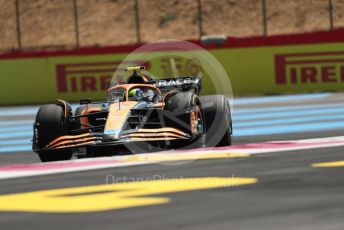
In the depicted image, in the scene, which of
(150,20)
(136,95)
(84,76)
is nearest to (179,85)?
(136,95)

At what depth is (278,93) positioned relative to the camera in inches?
984

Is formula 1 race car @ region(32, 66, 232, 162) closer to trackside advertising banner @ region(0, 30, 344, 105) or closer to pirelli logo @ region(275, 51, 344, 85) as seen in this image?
pirelli logo @ region(275, 51, 344, 85)

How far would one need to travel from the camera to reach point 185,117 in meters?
10.3

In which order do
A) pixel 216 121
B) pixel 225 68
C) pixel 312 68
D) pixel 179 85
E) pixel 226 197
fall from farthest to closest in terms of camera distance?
pixel 225 68, pixel 312 68, pixel 179 85, pixel 216 121, pixel 226 197

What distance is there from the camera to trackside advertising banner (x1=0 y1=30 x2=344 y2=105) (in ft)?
80.8

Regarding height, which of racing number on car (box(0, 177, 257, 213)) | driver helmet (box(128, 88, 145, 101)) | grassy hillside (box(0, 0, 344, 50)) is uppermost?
grassy hillside (box(0, 0, 344, 50))

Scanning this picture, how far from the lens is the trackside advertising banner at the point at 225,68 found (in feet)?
80.8

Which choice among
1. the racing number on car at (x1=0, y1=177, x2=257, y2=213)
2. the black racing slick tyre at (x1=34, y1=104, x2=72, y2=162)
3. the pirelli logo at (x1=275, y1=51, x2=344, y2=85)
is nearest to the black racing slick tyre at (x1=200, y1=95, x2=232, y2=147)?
the black racing slick tyre at (x1=34, y1=104, x2=72, y2=162)

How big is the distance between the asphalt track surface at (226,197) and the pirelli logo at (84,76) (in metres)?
17.4

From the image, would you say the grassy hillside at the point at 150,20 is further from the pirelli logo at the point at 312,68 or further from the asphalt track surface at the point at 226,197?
the asphalt track surface at the point at 226,197

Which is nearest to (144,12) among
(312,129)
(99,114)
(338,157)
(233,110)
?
(233,110)

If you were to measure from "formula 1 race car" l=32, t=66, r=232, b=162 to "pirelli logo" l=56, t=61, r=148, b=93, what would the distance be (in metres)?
14.3

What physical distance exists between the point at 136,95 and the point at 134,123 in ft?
2.36

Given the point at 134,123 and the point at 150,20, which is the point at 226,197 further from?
the point at 150,20
